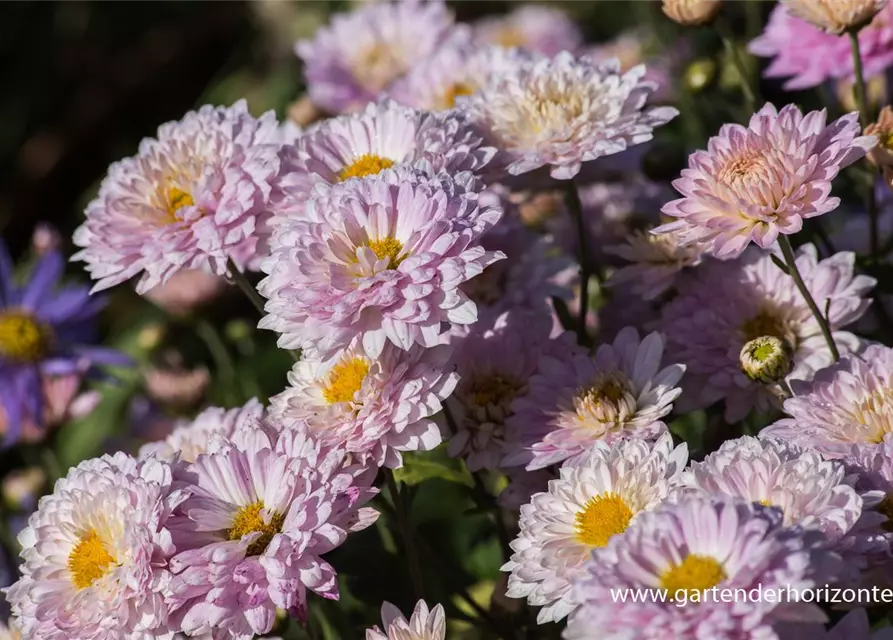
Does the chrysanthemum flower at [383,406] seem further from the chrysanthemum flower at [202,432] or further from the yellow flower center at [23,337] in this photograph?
the yellow flower center at [23,337]

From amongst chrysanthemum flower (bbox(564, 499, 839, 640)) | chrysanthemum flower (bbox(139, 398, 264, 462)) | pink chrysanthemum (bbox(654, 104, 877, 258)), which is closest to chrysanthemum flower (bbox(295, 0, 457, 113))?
chrysanthemum flower (bbox(139, 398, 264, 462))

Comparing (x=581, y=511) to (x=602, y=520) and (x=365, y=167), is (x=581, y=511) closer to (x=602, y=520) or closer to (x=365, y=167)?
(x=602, y=520)

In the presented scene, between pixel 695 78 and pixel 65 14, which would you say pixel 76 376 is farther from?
pixel 65 14

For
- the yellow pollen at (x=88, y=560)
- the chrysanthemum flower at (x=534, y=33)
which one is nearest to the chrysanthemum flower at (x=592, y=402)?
the yellow pollen at (x=88, y=560)

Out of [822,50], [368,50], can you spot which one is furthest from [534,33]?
[822,50]

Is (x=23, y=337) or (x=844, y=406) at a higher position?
(x=23, y=337)

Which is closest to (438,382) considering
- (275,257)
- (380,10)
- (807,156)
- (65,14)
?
(275,257)
